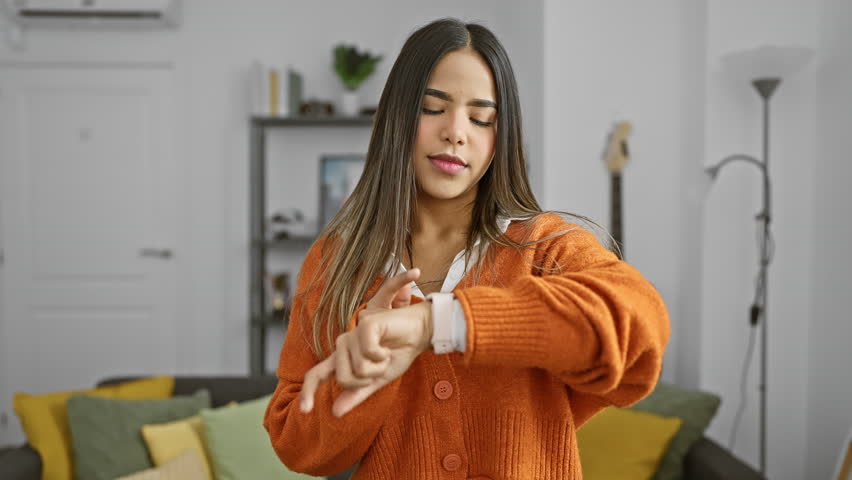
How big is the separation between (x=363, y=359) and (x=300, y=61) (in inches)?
162

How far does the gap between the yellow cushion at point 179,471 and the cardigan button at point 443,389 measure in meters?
1.63

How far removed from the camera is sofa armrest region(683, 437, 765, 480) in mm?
2115

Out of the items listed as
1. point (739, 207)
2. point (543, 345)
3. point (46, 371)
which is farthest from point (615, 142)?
point (46, 371)

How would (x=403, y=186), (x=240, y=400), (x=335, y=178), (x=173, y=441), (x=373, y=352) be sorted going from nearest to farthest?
(x=373, y=352) < (x=403, y=186) < (x=173, y=441) < (x=240, y=400) < (x=335, y=178)

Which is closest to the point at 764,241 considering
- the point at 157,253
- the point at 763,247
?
the point at 763,247

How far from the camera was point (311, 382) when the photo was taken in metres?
0.70

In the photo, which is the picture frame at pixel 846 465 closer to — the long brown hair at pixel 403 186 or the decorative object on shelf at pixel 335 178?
the long brown hair at pixel 403 186

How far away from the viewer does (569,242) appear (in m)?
0.94

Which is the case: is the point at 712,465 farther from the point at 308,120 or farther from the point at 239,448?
the point at 308,120

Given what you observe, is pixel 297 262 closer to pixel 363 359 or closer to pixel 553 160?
pixel 553 160

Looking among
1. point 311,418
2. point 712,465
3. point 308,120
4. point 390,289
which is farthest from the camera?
point 308,120

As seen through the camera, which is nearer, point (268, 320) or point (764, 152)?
point (764, 152)

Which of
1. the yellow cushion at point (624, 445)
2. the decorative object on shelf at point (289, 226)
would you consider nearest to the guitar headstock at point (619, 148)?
the yellow cushion at point (624, 445)

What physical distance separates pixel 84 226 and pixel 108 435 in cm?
254
